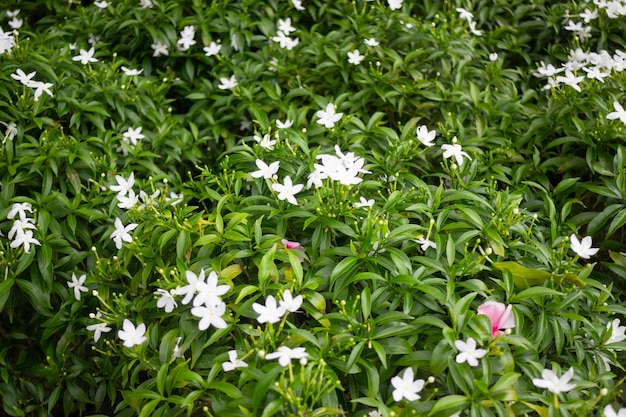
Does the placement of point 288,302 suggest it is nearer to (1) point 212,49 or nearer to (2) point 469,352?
(2) point 469,352

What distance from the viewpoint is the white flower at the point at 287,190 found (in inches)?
71.7

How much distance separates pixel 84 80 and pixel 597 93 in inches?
90.5

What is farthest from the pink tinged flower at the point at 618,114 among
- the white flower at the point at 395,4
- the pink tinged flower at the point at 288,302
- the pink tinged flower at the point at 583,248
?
the pink tinged flower at the point at 288,302

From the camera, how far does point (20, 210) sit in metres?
2.05

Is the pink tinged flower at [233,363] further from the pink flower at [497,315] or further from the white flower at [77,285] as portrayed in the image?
the white flower at [77,285]

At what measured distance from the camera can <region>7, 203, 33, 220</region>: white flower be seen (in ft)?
6.50

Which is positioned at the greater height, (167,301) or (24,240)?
(167,301)

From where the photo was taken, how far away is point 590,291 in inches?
68.8

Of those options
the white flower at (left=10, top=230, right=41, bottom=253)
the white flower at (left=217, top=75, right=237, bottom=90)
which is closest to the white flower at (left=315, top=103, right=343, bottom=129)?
the white flower at (left=217, top=75, right=237, bottom=90)

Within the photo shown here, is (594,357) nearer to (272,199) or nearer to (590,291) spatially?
(590,291)

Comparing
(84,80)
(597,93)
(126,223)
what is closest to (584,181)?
(597,93)

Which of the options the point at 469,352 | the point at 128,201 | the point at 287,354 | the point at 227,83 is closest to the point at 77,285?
the point at 128,201

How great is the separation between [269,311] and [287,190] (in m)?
0.48

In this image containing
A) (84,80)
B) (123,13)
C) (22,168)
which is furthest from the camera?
(123,13)
